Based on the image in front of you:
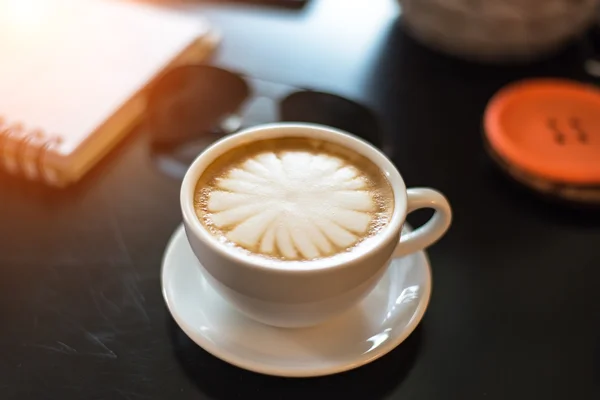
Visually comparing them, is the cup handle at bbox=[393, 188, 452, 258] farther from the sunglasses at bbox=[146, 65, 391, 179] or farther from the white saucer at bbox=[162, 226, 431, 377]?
the sunglasses at bbox=[146, 65, 391, 179]

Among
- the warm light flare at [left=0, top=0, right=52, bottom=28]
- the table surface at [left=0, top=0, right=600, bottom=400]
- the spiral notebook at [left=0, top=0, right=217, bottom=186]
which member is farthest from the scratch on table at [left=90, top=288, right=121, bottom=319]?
the warm light flare at [left=0, top=0, right=52, bottom=28]

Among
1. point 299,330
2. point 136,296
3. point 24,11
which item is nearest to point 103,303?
point 136,296

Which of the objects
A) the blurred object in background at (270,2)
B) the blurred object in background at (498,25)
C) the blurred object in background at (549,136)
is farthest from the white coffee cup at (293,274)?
the blurred object in background at (270,2)

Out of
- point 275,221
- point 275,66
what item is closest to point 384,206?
point 275,221

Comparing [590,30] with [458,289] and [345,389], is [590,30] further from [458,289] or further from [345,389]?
[345,389]

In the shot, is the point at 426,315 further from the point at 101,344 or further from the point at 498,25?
the point at 498,25
